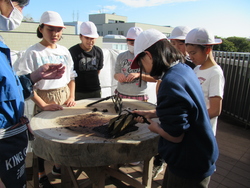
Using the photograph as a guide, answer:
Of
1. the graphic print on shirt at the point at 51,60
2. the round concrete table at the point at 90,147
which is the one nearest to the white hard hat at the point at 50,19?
the graphic print on shirt at the point at 51,60

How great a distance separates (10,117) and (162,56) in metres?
1.15

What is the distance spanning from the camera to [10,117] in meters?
1.47

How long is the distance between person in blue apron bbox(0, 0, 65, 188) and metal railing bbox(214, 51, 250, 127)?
4.80 metres

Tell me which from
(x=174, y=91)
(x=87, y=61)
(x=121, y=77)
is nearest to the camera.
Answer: (x=174, y=91)

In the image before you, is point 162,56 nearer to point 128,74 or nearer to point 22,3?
point 22,3

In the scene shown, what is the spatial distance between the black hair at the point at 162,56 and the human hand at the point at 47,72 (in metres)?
1.15

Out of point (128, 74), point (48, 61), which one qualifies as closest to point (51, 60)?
point (48, 61)

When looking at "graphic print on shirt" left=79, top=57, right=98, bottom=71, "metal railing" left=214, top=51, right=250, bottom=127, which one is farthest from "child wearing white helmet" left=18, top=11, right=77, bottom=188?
"metal railing" left=214, top=51, right=250, bottom=127

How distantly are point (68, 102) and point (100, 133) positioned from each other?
98 centimetres

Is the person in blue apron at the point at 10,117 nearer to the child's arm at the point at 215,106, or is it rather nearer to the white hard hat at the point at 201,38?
the white hard hat at the point at 201,38

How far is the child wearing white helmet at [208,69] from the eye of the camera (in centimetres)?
193

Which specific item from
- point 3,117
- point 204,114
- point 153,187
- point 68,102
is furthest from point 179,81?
point 153,187

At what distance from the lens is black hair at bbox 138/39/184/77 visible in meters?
1.29

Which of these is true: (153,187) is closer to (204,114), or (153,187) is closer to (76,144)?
(76,144)
